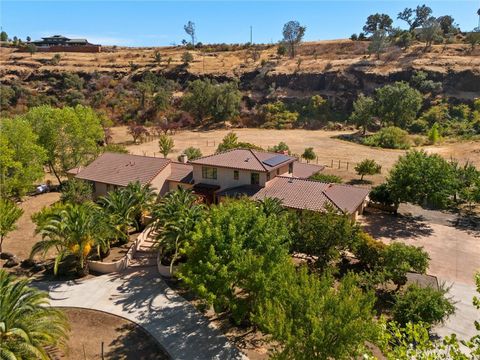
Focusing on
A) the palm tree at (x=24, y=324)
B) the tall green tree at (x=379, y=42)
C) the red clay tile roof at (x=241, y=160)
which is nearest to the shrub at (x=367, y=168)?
the red clay tile roof at (x=241, y=160)

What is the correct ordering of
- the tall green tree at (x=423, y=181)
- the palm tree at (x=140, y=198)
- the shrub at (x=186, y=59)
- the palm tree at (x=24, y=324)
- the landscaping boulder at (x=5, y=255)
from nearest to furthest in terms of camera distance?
the palm tree at (x=24, y=324) < the landscaping boulder at (x=5, y=255) < the palm tree at (x=140, y=198) < the tall green tree at (x=423, y=181) < the shrub at (x=186, y=59)

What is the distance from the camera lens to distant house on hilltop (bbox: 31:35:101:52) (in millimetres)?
137625

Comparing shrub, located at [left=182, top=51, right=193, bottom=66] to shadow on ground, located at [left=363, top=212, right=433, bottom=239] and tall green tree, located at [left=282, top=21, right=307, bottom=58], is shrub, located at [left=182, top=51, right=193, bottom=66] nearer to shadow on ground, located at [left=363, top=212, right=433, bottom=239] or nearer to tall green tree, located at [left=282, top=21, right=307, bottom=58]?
tall green tree, located at [left=282, top=21, right=307, bottom=58]

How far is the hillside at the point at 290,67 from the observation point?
298 feet

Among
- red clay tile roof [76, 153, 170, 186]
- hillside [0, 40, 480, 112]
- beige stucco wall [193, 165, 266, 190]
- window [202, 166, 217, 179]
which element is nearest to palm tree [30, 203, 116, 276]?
red clay tile roof [76, 153, 170, 186]

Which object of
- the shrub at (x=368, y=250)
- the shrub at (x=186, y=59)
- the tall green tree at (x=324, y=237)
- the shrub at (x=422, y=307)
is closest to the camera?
the shrub at (x=422, y=307)

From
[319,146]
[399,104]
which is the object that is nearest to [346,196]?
[319,146]

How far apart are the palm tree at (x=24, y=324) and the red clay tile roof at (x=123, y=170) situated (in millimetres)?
19270

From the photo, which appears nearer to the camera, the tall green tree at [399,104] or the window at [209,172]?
the window at [209,172]

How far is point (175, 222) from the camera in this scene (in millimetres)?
26453

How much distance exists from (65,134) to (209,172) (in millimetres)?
19956

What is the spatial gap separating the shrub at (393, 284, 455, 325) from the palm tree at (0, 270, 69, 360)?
1716 centimetres

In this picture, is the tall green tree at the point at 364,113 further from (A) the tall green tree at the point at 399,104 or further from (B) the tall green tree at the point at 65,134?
(B) the tall green tree at the point at 65,134

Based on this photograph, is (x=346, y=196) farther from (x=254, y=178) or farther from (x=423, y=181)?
(x=254, y=178)
